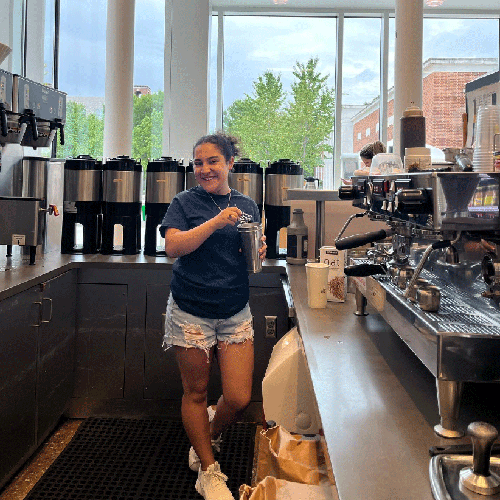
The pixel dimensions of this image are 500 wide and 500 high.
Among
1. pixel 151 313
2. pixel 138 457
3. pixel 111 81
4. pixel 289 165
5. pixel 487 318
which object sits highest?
pixel 111 81

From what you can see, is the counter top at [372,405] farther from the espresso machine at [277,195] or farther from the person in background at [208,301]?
the espresso machine at [277,195]

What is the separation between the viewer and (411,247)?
194 centimetres

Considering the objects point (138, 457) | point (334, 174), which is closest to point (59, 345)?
point (138, 457)

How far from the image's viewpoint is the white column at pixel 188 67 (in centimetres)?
666

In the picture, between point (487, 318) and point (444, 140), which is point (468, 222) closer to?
point (487, 318)

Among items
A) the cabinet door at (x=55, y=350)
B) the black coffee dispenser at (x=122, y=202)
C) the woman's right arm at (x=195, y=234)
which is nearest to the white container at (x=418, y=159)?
the woman's right arm at (x=195, y=234)

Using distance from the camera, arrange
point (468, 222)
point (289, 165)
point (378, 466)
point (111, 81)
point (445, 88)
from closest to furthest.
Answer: point (378, 466) < point (468, 222) < point (289, 165) < point (111, 81) < point (445, 88)

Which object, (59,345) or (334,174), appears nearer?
(59,345)

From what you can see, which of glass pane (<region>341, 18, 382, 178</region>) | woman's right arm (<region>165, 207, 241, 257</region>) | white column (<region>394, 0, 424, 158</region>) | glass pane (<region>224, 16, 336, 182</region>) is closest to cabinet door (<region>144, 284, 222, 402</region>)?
woman's right arm (<region>165, 207, 241, 257</region>)

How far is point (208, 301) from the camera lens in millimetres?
2350

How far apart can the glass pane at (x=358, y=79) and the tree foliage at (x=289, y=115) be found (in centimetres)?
22

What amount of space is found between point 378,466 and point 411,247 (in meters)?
1.10

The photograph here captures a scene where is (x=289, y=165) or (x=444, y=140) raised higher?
(x=444, y=140)

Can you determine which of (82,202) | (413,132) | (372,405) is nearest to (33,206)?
(82,202)
